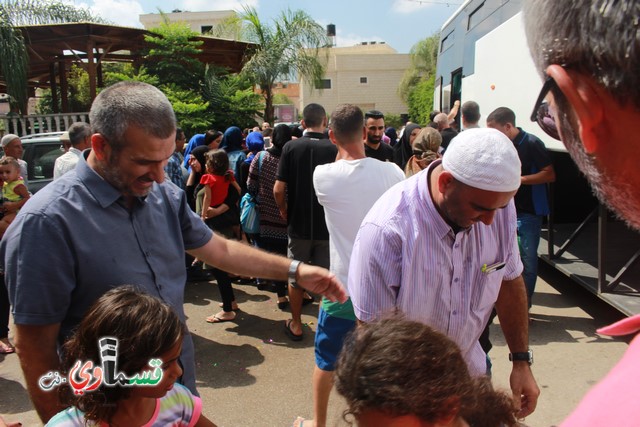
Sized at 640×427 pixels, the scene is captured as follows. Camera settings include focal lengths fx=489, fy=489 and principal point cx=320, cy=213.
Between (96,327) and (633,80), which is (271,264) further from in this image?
(633,80)

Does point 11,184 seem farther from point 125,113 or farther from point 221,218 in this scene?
point 125,113

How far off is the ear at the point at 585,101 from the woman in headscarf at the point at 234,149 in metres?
5.83

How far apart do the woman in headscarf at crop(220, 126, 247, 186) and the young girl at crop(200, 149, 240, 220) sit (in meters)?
0.57

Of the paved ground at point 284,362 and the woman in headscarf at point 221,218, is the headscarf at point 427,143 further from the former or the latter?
the woman in headscarf at point 221,218

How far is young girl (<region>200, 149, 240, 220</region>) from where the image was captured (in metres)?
5.65

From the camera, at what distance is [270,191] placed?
215 inches

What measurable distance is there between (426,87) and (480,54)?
32.2 metres

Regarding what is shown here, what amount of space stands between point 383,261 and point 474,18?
861 cm

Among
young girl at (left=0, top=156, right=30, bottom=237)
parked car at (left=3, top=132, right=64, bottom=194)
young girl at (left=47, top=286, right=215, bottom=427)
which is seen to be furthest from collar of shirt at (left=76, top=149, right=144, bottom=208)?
parked car at (left=3, top=132, right=64, bottom=194)

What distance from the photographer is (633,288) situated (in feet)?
16.1

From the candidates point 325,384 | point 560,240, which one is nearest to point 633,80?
point 325,384

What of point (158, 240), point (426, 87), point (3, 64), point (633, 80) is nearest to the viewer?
point (633, 80)

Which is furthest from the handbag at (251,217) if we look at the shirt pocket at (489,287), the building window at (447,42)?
the building window at (447,42)

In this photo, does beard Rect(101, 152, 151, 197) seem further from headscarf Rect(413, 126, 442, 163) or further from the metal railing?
the metal railing
